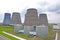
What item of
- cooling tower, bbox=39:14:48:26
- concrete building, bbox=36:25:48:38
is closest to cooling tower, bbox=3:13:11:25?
A: cooling tower, bbox=39:14:48:26

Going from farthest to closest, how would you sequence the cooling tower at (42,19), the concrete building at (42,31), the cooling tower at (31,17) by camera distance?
the cooling tower at (42,19) < the cooling tower at (31,17) < the concrete building at (42,31)

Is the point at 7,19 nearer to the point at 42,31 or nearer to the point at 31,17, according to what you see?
the point at 31,17

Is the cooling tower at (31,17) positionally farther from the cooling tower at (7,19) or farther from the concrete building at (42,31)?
the cooling tower at (7,19)

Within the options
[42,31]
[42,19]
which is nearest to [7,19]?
[42,19]

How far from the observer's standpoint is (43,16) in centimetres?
7638

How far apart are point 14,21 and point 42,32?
6175 centimetres

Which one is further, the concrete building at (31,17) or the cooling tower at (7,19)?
the cooling tower at (7,19)

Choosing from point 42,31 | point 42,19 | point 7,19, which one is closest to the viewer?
point 42,31

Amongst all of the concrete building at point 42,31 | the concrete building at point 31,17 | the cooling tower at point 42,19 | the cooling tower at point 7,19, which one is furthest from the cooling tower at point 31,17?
the cooling tower at point 7,19

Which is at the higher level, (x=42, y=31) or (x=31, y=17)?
(x=31, y=17)

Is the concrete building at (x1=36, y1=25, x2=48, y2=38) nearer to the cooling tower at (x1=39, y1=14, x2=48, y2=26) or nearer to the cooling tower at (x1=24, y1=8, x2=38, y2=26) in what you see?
the cooling tower at (x1=24, y1=8, x2=38, y2=26)

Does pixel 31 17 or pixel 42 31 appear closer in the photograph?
pixel 42 31

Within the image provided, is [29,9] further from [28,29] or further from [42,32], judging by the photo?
[42,32]

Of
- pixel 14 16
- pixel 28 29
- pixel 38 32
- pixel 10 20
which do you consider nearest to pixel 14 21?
pixel 14 16
